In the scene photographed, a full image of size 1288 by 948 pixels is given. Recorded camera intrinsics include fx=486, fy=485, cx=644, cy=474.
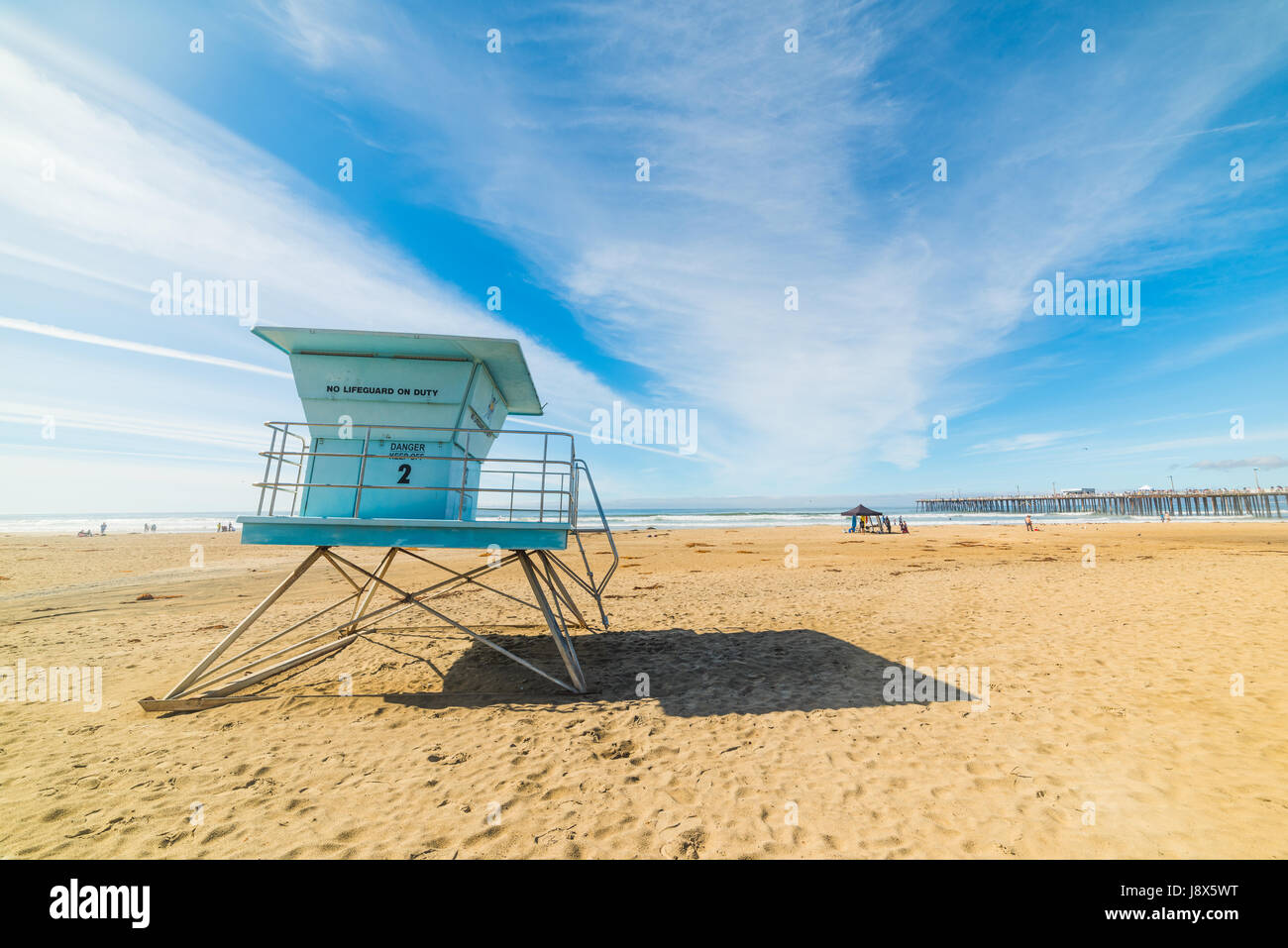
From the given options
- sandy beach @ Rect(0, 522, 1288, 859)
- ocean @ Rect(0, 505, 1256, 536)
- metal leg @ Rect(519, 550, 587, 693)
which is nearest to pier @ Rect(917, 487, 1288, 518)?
ocean @ Rect(0, 505, 1256, 536)

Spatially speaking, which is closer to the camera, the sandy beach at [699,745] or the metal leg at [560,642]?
the sandy beach at [699,745]

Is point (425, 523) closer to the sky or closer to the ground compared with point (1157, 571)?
closer to the sky

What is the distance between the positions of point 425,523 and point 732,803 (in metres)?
5.16

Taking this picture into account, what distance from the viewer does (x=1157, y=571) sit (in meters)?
18.1

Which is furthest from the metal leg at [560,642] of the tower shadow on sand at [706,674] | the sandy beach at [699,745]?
the sandy beach at [699,745]

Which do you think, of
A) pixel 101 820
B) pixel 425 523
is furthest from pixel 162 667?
pixel 425 523

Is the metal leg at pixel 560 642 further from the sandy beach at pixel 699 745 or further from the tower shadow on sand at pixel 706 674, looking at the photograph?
the sandy beach at pixel 699 745

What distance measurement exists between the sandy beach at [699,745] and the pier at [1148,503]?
104 meters

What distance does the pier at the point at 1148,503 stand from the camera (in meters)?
78.8

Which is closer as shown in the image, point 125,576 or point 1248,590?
point 1248,590

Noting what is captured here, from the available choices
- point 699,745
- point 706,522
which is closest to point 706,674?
point 699,745
